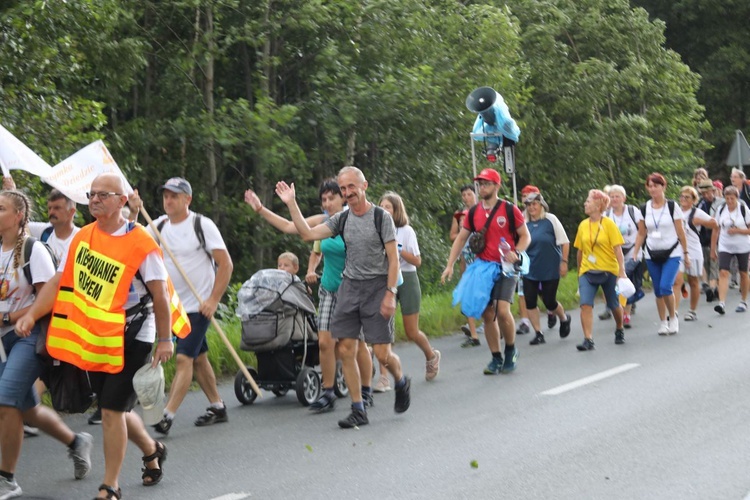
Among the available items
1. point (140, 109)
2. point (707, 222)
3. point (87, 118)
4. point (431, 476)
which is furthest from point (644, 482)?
point (140, 109)

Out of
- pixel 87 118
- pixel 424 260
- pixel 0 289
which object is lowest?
pixel 424 260

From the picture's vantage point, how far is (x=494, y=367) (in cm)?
1127

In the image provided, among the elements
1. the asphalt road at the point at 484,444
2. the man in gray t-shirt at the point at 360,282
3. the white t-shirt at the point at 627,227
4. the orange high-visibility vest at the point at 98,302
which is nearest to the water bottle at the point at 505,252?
the asphalt road at the point at 484,444

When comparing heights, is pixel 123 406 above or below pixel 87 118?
below

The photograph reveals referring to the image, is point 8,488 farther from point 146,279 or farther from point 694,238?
point 694,238

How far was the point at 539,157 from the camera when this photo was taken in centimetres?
2758

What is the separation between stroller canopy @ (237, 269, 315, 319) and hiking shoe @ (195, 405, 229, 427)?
99 centimetres

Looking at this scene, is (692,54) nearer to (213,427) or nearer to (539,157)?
(539,157)

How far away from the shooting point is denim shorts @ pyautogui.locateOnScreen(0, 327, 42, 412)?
260 inches

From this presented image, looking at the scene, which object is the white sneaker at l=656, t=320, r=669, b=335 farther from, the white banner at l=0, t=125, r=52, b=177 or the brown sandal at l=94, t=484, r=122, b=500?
the brown sandal at l=94, t=484, r=122, b=500

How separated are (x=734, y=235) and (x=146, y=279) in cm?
1198

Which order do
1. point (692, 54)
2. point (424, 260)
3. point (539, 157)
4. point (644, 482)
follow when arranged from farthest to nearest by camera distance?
point (692, 54) < point (539, 157) < point (424, 260) < point (644, 482)

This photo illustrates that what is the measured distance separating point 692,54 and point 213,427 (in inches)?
1392

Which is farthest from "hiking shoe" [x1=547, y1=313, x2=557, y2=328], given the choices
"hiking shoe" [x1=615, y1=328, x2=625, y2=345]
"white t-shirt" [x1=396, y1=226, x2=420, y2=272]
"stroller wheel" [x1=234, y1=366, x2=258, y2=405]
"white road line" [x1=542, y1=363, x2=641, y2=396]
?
"stroller wheel" [x1=234, y1=366, x2=258, y2=405]
